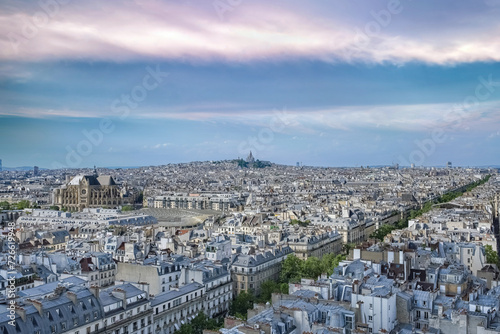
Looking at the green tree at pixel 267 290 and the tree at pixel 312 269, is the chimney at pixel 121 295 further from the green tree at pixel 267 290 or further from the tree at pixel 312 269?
the tree at pixel 312 269

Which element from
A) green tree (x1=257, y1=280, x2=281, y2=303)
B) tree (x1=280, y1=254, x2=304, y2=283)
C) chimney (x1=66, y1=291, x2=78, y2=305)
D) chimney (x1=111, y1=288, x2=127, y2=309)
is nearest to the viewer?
chimney (x1=66, y1=291, x2=78, y2=305)

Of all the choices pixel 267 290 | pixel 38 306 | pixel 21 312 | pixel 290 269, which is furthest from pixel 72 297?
pixel 290 269

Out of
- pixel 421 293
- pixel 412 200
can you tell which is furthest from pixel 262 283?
pixel 412 200

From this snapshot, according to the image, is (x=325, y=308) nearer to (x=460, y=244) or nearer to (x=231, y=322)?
(x=231, y=322)

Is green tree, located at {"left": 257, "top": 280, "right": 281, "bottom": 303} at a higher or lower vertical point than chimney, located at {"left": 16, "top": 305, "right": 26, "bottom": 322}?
lower

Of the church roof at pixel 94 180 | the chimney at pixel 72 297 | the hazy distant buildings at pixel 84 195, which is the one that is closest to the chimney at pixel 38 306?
the chimney at pixel 72 297

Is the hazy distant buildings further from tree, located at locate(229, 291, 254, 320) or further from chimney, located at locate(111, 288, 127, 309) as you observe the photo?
chimney, located at locate(111, 288, 127, 309)

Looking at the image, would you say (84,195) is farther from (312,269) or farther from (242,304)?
(242,304)

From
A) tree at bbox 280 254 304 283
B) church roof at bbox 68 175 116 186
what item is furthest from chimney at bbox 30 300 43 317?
church roof at bbox 68 175 116 186
